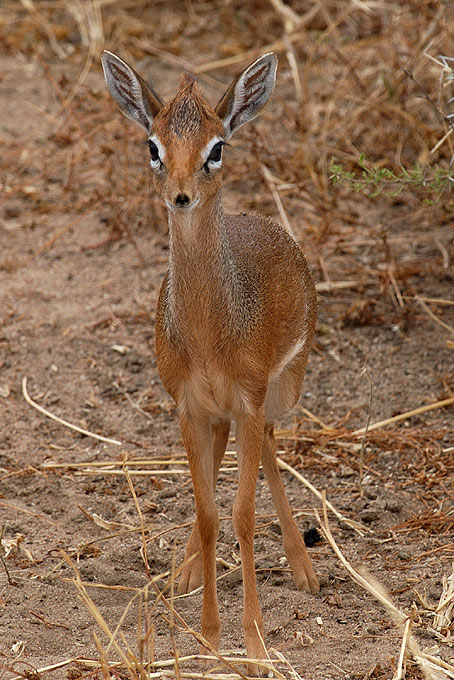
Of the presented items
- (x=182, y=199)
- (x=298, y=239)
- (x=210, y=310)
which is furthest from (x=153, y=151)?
(x=298, y=239)

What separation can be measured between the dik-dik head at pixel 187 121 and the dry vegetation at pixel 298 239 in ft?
4.90

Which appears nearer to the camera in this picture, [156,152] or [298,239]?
[156,152]

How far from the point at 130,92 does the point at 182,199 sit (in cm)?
82

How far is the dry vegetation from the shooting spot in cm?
515

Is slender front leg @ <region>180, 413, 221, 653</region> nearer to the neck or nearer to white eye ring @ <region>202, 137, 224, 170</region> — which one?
the neck

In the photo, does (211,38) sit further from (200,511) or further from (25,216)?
(200,511)

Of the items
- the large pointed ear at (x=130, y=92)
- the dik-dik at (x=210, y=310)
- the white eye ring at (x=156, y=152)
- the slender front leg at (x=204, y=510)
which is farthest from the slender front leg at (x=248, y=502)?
the large pointed ear at (x=130, y=92)

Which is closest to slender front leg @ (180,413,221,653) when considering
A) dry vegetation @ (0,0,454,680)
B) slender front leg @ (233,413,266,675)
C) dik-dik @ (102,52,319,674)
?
dik-dik @ (102,52,319,674)

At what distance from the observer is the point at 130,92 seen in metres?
4.59

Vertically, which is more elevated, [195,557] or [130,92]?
[130,92]

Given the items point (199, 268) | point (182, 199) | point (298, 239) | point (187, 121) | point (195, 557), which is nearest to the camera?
point (182, 199)

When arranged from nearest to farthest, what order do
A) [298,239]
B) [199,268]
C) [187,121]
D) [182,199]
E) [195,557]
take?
Result: [182,199]
[187,121]
[199,268]
[195,557]
[298,239]

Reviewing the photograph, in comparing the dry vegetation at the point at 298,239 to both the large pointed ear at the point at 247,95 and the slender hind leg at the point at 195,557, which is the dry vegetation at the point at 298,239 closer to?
the slender hind leg at the point at 195,557

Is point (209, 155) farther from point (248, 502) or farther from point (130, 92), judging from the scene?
point (248, 502)
